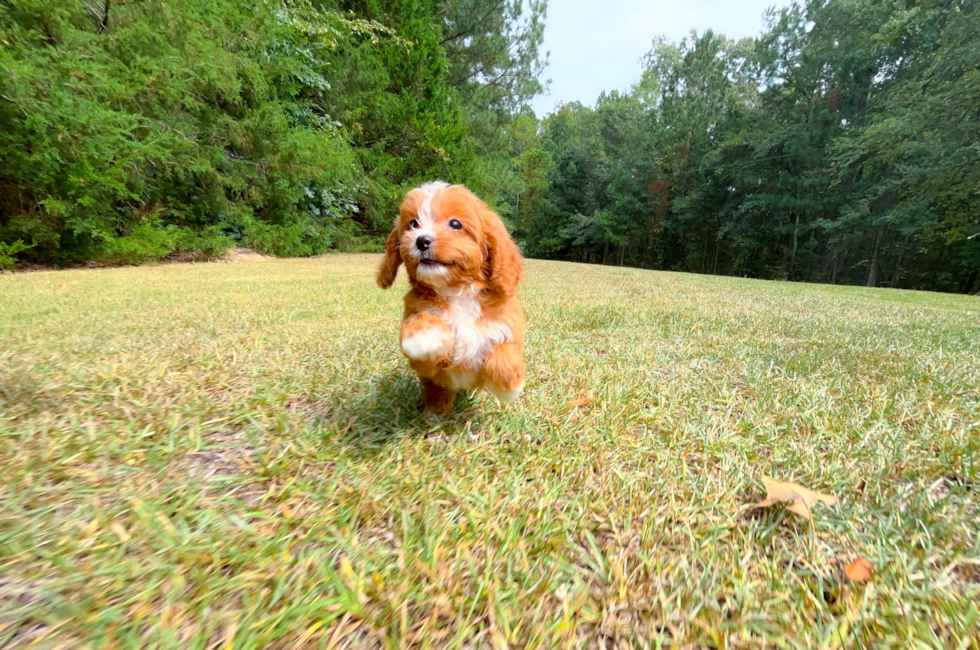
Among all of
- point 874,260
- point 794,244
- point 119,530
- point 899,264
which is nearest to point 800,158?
point 794,244

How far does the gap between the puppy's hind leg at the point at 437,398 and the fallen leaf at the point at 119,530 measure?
3.56 ft

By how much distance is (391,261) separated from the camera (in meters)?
1.96

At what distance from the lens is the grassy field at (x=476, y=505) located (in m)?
0.88

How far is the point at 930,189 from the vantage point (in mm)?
15242

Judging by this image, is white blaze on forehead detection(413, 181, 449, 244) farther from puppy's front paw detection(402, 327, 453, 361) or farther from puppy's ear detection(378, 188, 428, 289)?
puppy's front paw detection(402, 327, 453, 361)

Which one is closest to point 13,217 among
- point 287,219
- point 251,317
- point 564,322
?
point 287,219

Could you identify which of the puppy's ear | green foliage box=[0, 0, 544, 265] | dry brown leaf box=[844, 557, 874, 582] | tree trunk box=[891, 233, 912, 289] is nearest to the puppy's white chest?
the puppy's ear

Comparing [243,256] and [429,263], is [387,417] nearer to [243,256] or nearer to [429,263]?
[429,263]

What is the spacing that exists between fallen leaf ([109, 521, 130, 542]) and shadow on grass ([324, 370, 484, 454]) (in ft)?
2.24

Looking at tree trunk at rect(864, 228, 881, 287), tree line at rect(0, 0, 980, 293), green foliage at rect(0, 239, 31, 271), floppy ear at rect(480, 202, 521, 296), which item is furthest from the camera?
tree trunk at rect(864, 228, 881, 287)

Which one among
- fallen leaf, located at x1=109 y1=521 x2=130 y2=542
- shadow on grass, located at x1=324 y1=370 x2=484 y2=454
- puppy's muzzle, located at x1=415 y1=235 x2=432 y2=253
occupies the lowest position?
fallen leaf, located at x1=109 y1=521 x2=130 y2=542

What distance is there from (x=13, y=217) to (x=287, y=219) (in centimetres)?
617

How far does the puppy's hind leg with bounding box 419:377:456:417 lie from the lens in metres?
1.90

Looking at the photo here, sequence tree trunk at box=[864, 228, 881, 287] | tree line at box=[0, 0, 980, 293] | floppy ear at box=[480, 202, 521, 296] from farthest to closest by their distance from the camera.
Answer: tree trunk at box=[864, 228, 881, 287], tree line at box=[0, 0, 980, 293], floppy ear at box=[480, 202, 521, 296]
